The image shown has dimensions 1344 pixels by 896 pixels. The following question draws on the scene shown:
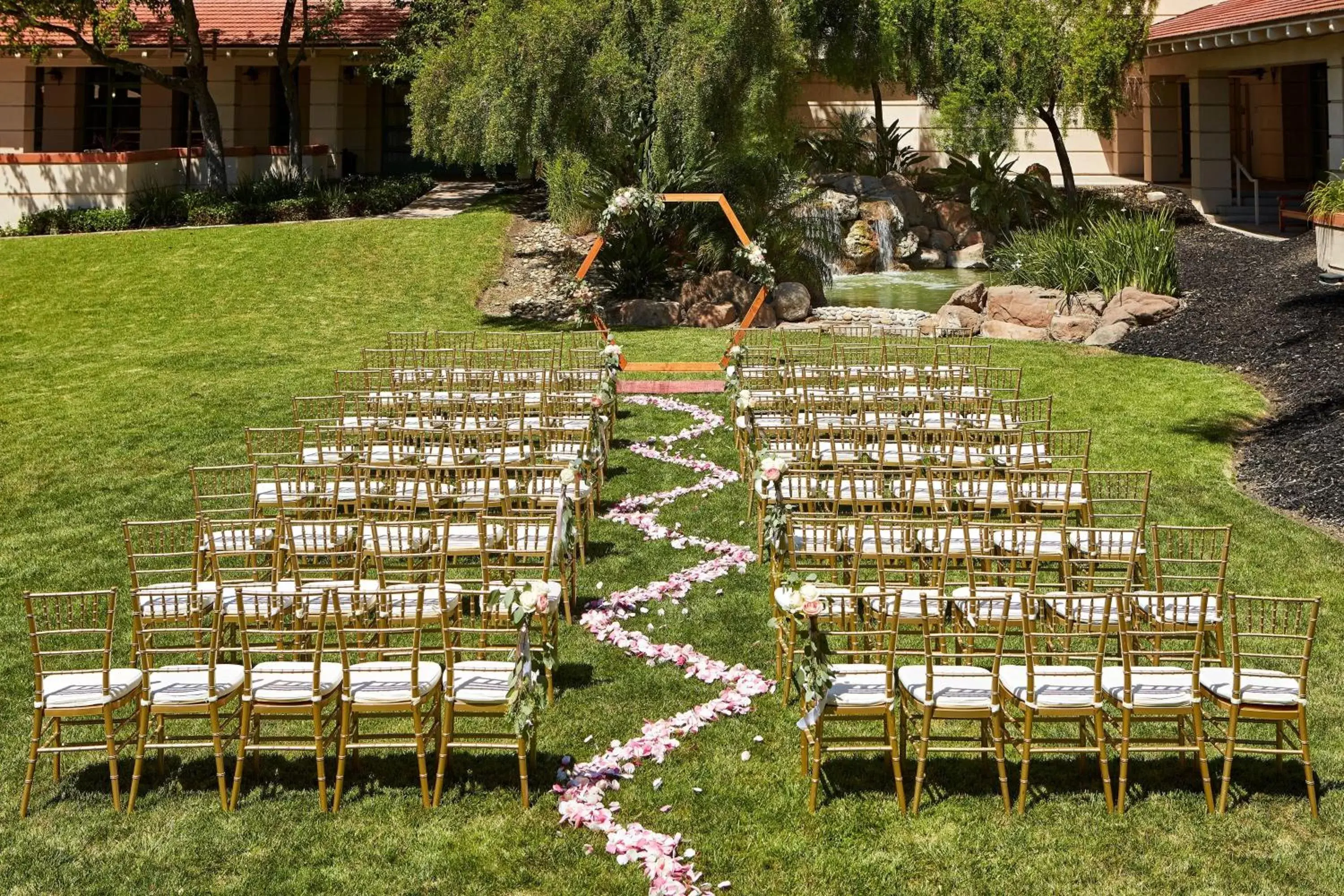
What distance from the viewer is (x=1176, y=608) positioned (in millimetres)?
7086

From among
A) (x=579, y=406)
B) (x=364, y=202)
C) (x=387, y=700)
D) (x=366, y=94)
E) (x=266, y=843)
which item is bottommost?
(x=266, y=843)

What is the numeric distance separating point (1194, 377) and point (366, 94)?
26.0 meters

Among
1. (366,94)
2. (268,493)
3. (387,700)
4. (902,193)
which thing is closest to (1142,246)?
(902,193)

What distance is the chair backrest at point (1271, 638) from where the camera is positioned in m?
6.38

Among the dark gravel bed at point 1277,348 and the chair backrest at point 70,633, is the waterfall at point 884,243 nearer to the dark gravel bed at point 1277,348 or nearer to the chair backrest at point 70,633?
the dark gravel bed at point 1277,348

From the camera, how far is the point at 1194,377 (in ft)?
54.4

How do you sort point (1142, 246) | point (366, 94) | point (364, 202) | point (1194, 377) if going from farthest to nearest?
point (366, 94), point (364, 202), point (1142, 246), point (1194, 377)

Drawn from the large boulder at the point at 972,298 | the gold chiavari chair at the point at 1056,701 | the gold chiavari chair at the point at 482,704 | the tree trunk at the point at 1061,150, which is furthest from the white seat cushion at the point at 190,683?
the tree trunk at the point at 1061,150

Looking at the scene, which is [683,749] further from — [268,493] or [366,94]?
[366,94]

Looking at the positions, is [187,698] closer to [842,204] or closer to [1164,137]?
[842,204]

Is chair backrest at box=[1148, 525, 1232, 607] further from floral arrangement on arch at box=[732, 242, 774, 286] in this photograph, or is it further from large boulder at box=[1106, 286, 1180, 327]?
floral arrangement on arch at box=[732, 242, 774, 286]

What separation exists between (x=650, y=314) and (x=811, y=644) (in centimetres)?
1678

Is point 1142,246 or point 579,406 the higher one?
point 1142,246

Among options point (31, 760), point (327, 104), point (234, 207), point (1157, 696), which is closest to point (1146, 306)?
point (1157, 696)
